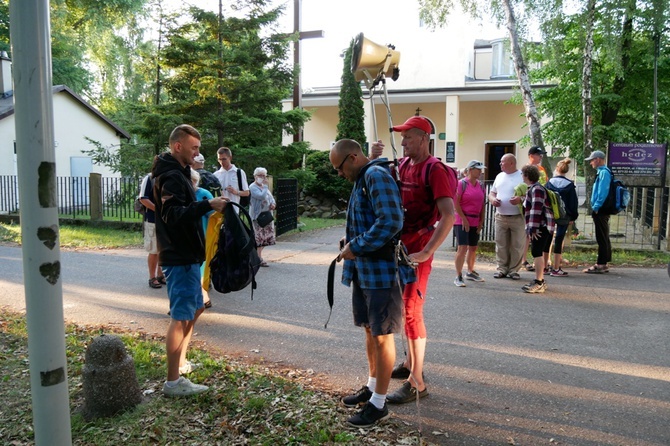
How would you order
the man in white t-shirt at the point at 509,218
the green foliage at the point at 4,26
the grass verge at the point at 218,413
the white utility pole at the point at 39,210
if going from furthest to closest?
the green foliage at the point at 4,26, the man in white t-shirt at the point at 509,218, the grass verge at the point at 218,413, the white utility pole at the point at 39,210

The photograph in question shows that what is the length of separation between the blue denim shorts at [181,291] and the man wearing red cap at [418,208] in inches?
61.1

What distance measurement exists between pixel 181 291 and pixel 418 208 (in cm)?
182

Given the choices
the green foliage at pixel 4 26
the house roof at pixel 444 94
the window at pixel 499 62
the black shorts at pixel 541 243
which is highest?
the green foliage at pixel 4 26

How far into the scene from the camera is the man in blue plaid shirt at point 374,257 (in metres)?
A: 3.42

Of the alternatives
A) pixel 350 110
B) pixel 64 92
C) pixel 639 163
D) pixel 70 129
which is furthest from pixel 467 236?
pixel 70 129

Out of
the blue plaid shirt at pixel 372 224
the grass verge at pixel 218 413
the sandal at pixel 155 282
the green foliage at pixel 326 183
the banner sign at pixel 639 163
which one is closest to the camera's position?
the blue plaid shirt at pixel 372 224

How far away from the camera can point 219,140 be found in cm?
1473

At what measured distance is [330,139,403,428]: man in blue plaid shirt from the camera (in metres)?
3.42

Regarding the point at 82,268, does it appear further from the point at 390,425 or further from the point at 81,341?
the point at 390,425

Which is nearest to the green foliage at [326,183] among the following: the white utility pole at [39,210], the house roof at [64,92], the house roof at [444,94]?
the house roof at [444,94]

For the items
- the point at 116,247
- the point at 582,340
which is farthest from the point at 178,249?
the point at 116,247

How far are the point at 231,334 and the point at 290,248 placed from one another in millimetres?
6088

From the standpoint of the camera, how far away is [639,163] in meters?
11.0

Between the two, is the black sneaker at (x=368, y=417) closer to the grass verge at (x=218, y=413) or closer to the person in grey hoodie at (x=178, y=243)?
the grass verge at (x=218, y=413)
